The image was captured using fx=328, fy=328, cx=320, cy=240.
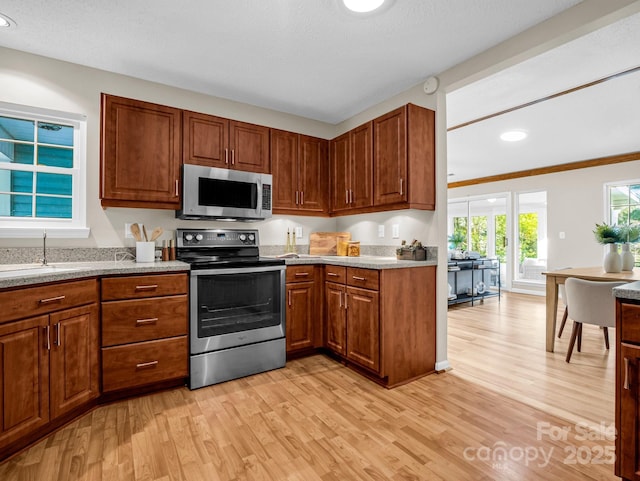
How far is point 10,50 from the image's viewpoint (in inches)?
94.4

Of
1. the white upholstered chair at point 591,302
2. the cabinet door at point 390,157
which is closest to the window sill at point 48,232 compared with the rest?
the cabinet door at point 390,157

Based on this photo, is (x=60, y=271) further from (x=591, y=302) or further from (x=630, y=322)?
(x=591, y=302)

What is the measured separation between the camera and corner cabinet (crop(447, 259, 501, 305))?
522 cm

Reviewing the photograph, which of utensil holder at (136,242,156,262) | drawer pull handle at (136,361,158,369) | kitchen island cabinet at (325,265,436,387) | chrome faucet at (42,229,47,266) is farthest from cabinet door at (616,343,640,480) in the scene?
chrome faucet at (42,229,47,266)

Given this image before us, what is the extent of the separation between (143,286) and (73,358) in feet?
1.83

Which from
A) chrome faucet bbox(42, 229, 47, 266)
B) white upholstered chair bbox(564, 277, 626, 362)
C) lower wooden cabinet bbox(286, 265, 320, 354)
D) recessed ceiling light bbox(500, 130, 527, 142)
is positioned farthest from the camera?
recessed ceiling light bbox(500, 130, 527, 142)

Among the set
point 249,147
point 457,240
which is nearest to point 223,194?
point 249,147

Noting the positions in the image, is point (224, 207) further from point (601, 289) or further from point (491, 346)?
point (601, 289)

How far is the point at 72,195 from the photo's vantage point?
2.64m

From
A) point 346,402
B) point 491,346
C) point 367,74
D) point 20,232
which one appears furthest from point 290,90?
point 491,346

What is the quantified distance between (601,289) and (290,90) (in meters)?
3.29

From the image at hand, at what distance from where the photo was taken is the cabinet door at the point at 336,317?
286 centimetres

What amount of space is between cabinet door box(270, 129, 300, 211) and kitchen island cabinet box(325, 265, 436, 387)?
3.12ft

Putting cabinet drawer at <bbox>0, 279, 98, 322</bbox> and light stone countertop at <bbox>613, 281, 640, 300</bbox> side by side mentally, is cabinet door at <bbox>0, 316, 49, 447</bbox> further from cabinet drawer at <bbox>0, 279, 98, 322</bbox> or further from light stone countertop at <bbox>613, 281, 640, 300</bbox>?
light stone countertop at <bbox>613, 281, 640, 300</bbox>
